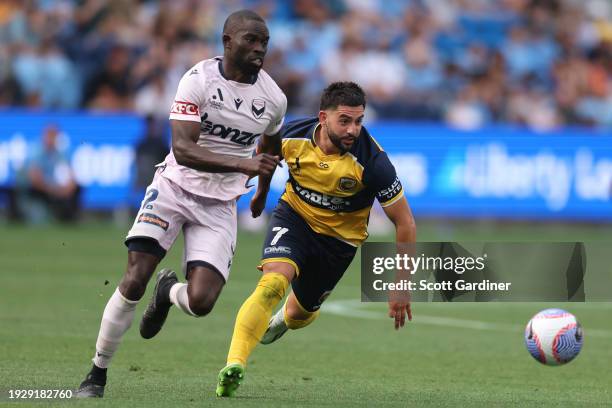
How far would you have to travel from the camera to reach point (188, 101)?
8234 millimetres

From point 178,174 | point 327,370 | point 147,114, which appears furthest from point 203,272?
point 147,114

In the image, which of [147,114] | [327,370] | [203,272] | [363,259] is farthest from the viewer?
[147,114]

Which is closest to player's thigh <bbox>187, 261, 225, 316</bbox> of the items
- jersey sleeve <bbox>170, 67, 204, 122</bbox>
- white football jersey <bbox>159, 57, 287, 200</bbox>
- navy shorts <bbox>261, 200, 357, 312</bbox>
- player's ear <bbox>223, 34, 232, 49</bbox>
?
white football jersey <bbox>159, 57, 287, 200</bbox>

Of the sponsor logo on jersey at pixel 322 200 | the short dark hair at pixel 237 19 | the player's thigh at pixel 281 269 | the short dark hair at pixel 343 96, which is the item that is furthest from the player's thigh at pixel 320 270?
the short dark hair at pixel 237 19

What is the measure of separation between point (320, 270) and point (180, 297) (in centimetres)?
147

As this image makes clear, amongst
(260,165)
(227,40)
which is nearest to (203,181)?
(260,165)

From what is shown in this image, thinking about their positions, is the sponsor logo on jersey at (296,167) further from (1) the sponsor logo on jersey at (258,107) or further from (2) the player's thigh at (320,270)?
(1) the sponsor logo on jersey at (258,107)

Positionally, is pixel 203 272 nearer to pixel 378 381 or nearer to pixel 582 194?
pixel 378 381

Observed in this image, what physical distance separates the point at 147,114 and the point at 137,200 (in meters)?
1.53

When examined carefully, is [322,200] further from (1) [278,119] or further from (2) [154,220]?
(2) [154,220]

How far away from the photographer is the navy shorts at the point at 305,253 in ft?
30.2

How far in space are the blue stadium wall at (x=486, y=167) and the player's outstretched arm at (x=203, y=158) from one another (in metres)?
15.4

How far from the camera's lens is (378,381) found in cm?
948

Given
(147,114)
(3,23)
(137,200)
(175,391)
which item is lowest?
(175,391)
